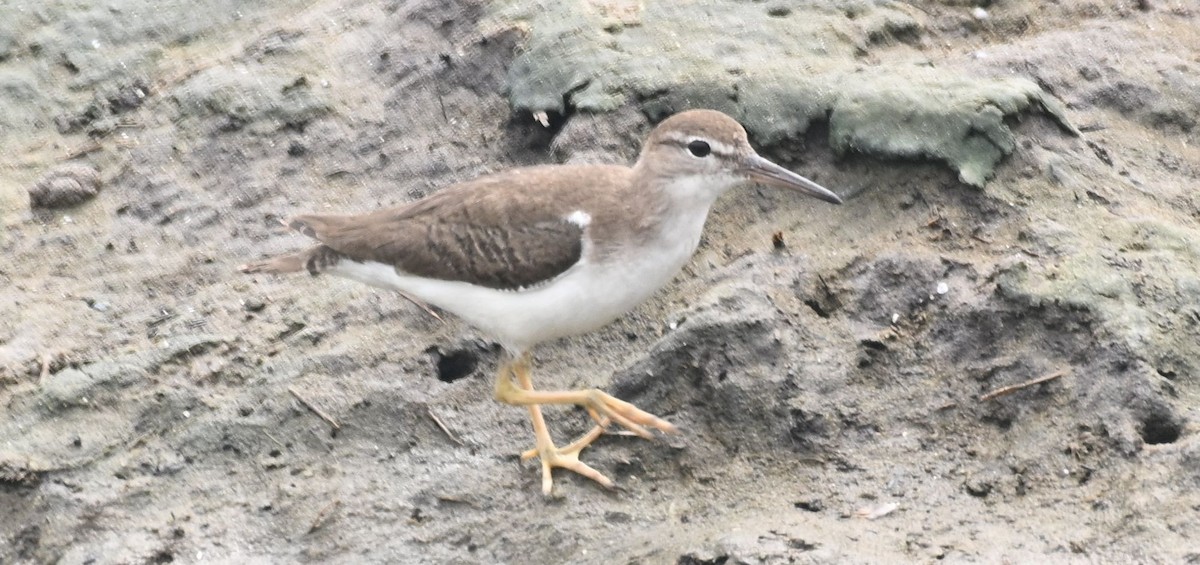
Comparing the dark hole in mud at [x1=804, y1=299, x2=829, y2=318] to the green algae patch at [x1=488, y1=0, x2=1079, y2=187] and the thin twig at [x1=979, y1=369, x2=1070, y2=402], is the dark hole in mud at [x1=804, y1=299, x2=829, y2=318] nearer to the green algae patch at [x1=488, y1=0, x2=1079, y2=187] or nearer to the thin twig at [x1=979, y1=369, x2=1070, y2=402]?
the thin twig at [x1=979, y1=369, x2=1070, y2=402]

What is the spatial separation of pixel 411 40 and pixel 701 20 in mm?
2088

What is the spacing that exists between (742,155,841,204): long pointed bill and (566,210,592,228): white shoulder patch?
82 centimetres

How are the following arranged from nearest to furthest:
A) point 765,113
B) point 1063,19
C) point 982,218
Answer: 1. point 982,218
2. point 765,113
3. point 1063,19

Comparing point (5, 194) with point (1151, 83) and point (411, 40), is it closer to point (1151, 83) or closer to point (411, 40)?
point (411, 40)

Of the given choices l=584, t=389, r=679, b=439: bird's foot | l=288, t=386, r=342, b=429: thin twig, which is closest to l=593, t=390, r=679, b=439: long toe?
l=584, t=389, r=679, b=439: bird's foot

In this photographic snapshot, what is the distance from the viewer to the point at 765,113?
7.68 m

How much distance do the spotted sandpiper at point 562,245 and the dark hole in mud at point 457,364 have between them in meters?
0.53

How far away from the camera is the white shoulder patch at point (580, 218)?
247 inches

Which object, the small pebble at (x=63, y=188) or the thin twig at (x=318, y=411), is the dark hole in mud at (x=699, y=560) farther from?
the small pebble at (x=63, y=188)

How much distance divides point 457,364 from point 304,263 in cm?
105

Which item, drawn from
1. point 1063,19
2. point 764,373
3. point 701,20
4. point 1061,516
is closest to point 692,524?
point 764,373

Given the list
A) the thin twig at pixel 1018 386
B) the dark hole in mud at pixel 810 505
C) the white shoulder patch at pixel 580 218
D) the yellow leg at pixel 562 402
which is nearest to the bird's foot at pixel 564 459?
the yellow leg at pixel 562 402

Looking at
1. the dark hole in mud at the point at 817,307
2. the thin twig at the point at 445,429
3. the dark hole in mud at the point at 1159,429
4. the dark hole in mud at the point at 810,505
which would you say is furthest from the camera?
the dark hole in mud at the point at 817,307

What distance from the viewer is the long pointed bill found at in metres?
6.35
